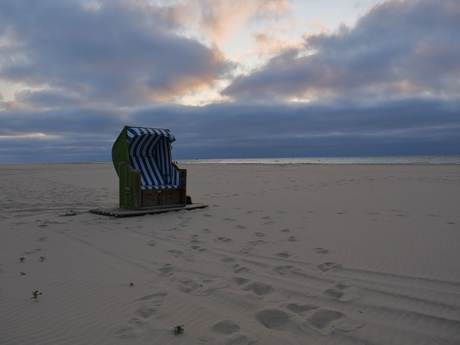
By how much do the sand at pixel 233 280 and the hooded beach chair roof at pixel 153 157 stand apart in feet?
6.70

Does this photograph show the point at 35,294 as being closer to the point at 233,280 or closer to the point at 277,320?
the point at 233,280

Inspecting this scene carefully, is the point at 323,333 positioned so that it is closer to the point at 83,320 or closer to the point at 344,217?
the point at 83,320

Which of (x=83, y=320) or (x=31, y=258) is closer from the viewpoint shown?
(x=83, y=320)

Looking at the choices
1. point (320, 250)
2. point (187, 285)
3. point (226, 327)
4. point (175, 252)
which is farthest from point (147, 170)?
point (226, 327)

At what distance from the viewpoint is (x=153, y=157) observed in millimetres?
10062

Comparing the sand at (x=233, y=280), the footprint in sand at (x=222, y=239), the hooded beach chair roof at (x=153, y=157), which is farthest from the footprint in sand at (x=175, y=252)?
the hooded beach chair roof at (x=153, y=157)

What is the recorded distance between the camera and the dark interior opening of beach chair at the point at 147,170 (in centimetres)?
855

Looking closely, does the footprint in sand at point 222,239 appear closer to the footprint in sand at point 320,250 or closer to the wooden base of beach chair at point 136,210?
the footprint in sand at point 320,250

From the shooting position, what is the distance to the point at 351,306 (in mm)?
3316


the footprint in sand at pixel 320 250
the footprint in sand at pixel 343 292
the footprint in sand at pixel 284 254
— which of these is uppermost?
the footprint in sand at pixel 320 250

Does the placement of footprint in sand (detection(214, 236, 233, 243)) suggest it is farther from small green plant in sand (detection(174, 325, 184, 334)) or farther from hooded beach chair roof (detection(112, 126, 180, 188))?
hooded beach chair roof (detection(112, 126, 180, 188))

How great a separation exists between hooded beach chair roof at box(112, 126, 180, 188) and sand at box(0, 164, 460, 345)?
6.70 feet

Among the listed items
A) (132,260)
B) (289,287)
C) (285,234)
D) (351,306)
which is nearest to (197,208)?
(285,234)

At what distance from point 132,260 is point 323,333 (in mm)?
2983
